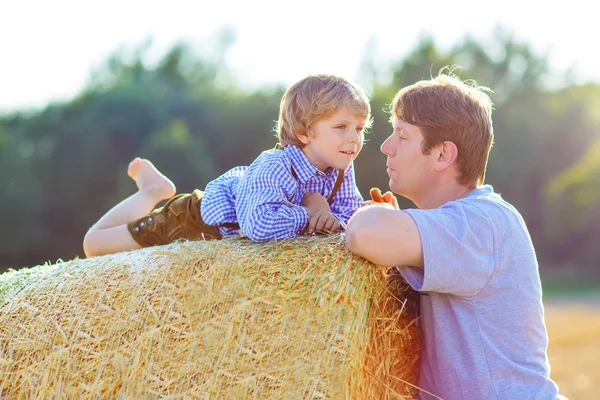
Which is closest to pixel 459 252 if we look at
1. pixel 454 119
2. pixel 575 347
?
pixel 454 119

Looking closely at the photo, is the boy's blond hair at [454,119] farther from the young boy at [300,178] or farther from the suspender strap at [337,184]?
the suspender strap at [337,184]

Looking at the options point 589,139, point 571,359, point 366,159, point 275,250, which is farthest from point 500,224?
point 589,139

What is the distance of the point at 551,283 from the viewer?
25.0m

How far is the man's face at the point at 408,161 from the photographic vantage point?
10.9 ft

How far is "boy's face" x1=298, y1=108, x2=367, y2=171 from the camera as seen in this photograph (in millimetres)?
3736

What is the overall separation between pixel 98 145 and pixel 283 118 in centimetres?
2405

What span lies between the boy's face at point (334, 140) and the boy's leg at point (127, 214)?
1368mm

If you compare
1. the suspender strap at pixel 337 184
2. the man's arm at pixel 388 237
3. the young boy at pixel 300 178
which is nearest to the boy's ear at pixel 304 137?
the young boy at pixel 300 178

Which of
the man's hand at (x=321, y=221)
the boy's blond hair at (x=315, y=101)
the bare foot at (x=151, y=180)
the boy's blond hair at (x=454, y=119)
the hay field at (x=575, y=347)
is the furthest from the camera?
the hay field at (x=575, y=347)

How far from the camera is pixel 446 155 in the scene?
3.31 metres

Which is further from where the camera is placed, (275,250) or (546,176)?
(546,176)

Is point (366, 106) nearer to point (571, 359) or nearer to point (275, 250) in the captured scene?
point (275, 250)

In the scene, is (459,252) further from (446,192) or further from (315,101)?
(315,101)

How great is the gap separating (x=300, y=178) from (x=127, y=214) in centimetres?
165
